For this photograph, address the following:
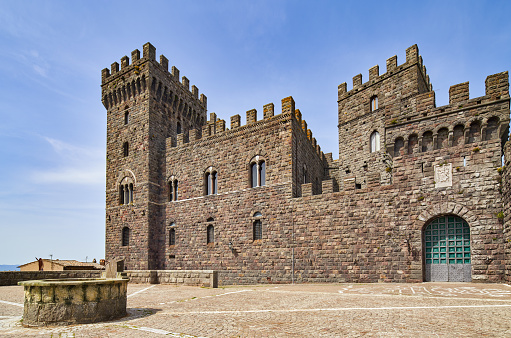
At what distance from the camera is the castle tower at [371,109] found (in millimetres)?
20328

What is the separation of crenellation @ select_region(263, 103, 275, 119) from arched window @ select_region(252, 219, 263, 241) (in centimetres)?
575

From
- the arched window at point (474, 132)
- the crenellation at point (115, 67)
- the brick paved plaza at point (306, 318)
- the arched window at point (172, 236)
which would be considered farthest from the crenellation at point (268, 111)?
the crenellation at point (115, 67)

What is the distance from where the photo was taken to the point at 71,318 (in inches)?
270

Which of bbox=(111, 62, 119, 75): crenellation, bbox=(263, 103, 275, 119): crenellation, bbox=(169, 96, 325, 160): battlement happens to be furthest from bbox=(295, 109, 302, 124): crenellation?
bbox=(111, 62, 119, 75): crenellation

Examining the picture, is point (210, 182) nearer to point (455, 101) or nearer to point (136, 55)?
point (136, 55)

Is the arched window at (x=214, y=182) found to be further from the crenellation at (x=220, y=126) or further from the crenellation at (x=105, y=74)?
the crenellation at (x=105, y=74)

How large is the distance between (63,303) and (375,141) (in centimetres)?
1888

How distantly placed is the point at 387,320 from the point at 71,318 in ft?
19.3

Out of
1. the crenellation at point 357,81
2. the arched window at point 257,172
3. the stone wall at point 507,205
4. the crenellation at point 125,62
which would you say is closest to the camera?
the stone wall at point 507,205

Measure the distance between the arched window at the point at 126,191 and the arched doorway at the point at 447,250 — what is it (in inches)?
706

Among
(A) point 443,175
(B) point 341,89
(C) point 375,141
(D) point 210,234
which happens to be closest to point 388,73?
(B) point 341,89

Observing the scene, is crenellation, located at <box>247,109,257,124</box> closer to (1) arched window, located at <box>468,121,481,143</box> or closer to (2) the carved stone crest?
(2) the carved stone crest

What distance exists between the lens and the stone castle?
13.9 m

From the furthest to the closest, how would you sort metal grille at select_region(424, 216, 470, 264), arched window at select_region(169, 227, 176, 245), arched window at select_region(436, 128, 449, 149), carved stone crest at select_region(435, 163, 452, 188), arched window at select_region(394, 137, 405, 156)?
arched window at select_region(169, 227, 176, 245) < arched window at select_region(394, 137, 405, 156) < arched window at select_region(436, 128, 449, 149) < carved stone crest at select_region(435, 163, 452, 188) < metal grille at select_region(424, 216, 470, 264)
